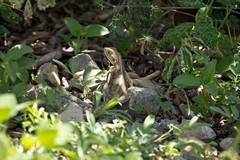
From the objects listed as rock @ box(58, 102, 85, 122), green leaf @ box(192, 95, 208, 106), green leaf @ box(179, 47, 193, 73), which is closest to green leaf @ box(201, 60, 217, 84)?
green leaf @ box(192, 95, 208, 106)

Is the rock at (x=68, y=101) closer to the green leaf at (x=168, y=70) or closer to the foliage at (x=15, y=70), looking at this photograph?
the foliage at (x=15, y=70)

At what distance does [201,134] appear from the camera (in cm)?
370

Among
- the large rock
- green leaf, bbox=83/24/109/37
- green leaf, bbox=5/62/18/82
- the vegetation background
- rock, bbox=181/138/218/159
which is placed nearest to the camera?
the vegetation background

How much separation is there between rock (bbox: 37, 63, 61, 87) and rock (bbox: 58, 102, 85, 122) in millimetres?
482

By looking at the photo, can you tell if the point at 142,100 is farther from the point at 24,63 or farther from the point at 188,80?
the point at 24,63

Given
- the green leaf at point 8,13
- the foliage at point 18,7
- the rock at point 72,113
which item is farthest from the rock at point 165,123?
the green leaf at point 8,13

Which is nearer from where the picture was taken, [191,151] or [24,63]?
[191,151]

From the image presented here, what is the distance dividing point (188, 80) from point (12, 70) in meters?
1.08

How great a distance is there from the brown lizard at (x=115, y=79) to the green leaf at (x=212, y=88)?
1.92ft

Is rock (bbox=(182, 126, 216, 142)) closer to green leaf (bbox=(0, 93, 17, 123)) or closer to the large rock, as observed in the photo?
the large rock

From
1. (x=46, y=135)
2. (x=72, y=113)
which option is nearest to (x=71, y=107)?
(x=72, y=113)

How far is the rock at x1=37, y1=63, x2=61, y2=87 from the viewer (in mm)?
4305

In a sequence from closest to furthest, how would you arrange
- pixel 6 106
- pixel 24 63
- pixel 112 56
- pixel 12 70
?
pixel 6 106
pixel 12 70
pixel 24 63
pixel 112 56

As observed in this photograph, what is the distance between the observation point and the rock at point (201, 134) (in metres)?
3.66
